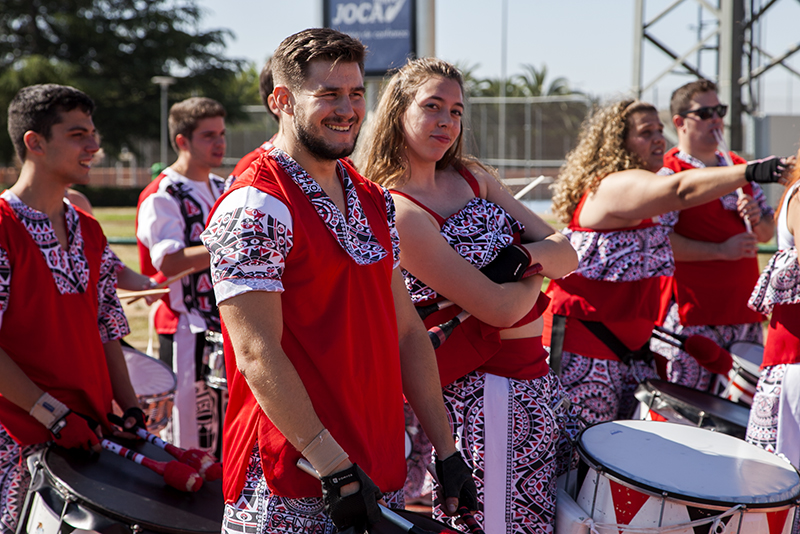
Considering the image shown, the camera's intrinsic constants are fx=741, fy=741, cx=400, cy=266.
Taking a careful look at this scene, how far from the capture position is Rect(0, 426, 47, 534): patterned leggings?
8.38 feet

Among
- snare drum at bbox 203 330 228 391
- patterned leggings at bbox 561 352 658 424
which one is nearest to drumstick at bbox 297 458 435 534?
patterned leggings at bbox 561 352 658 424

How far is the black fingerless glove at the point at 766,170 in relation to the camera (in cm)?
292

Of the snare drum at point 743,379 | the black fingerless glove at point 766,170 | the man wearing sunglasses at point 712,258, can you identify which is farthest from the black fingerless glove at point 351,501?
the man wearing sunglasses at point 712,258

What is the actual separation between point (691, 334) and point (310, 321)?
3182mm

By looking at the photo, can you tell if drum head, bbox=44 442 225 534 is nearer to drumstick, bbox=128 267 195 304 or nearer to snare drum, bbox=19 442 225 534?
snare drum, bbox=19 442 225 534

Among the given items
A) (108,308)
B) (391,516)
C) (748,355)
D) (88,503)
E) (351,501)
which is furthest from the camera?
(748,355)

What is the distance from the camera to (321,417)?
1740 millimetres

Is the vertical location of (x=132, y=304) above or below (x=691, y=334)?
below

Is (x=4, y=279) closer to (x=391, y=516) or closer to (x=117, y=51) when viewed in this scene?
(x=391, y=516)

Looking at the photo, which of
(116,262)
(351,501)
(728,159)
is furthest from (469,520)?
(728,159)

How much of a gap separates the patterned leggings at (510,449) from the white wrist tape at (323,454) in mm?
720

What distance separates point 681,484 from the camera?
1.97 m

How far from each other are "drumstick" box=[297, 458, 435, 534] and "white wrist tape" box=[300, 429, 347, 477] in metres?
0.03

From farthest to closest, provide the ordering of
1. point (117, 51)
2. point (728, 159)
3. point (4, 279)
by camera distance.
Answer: point (117, 51) < point (728, 159) < point (4, 279)
